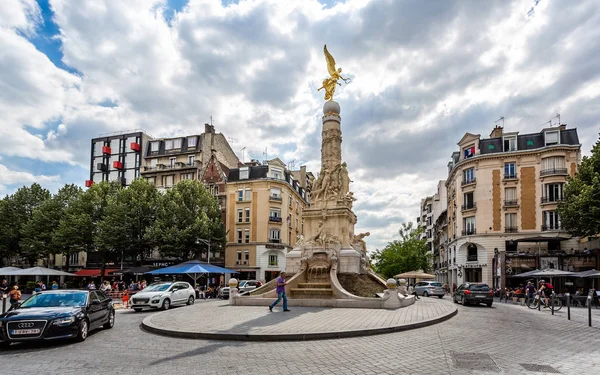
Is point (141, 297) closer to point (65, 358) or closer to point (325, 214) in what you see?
point (325, 214)

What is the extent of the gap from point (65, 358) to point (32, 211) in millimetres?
47304

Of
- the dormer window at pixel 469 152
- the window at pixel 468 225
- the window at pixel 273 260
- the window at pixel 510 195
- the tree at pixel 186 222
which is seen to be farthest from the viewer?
the window at pixel 273 260

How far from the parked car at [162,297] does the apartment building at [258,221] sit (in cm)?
2635

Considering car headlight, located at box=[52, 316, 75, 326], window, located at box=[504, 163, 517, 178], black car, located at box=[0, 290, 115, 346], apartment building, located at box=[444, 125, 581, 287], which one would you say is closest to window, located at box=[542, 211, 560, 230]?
apartment building, located at box=[444, 125, 581, 287]

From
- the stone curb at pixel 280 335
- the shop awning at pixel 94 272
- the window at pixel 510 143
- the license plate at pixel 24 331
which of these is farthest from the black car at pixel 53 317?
the shop awning at pixel 94 272

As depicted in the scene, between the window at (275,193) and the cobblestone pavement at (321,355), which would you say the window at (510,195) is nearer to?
the window at (275,193)

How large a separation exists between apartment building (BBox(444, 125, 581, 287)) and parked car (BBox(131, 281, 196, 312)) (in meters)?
28.2

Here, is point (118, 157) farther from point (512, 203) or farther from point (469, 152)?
point (512, 203)

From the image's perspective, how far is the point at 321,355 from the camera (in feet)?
27.9

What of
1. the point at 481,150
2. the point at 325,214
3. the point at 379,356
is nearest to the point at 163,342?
the point at 379,356

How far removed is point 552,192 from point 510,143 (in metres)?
6.19

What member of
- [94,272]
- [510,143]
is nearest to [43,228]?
[94,272]

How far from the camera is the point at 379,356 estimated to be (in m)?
8.39

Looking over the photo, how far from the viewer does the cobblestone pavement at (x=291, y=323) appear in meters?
10.8
